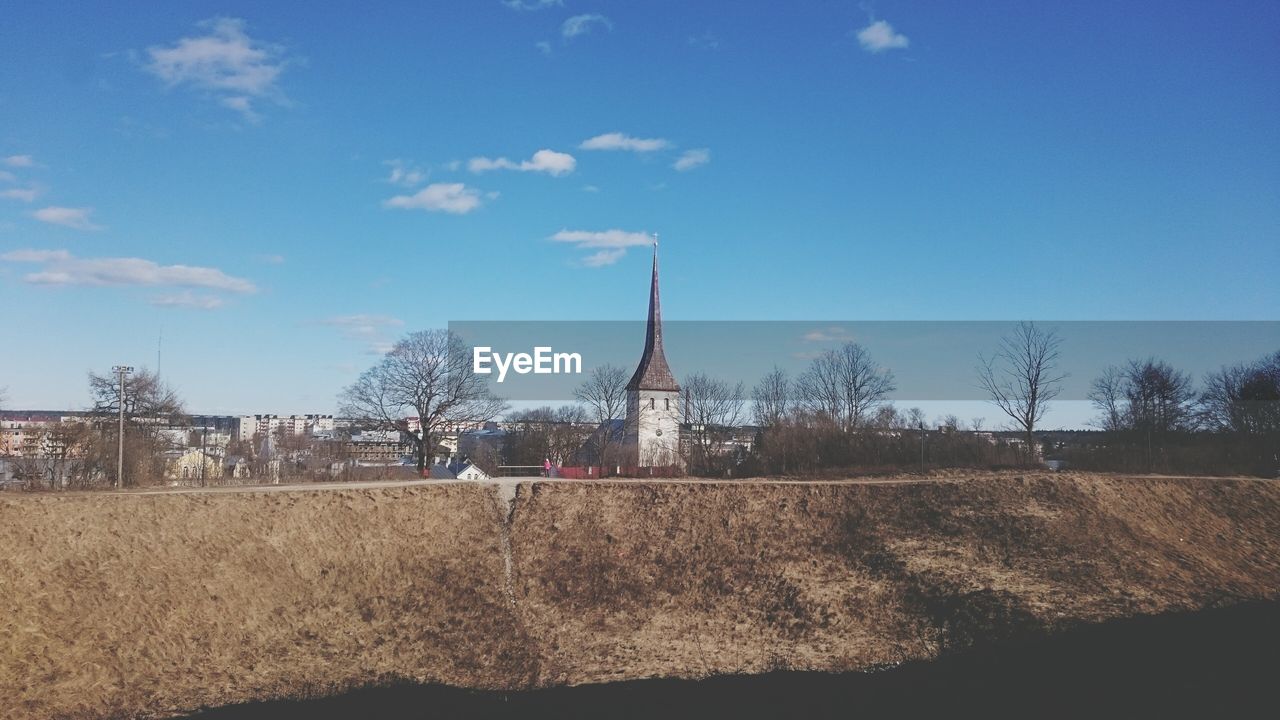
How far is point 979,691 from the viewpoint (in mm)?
15305

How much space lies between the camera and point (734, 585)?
886 inches

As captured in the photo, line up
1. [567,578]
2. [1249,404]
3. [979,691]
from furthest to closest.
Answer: [1249,404]
[567,578]
[979,691]

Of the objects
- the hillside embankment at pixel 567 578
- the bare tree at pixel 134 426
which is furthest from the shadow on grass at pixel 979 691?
the bare tree at pixel 134 426

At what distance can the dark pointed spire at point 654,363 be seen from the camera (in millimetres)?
61250

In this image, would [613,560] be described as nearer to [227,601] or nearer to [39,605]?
[227,601]

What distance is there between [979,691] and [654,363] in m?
47.7

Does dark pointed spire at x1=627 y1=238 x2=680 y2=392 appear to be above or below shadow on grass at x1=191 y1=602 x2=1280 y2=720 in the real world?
above

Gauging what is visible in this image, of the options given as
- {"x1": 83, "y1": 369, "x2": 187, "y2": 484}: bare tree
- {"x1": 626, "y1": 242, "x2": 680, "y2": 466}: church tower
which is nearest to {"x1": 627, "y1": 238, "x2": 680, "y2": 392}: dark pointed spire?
{"x1": 626, "y1": 242, "x2": 680, "y2": 466}: church tower

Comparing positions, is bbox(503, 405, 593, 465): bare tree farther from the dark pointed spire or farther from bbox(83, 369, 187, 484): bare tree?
bbox(83, 369, 187, 484): bare tree

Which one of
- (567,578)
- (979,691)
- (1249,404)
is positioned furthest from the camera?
(1249,404)

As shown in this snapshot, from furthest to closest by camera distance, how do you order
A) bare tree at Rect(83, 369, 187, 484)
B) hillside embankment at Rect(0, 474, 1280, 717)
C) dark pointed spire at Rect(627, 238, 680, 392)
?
dark pointed spire at Rect(627, 238, 680, 392) → bare tree at Rect(83, 369, 187, 484) → hillside embankment at Rect(0, 474, 1280, 717)

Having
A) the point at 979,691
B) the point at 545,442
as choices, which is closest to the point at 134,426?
the point at 545,442

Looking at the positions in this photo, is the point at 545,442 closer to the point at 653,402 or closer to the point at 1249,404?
the point at 653,402

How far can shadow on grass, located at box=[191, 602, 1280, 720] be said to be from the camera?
1408 centimetres
